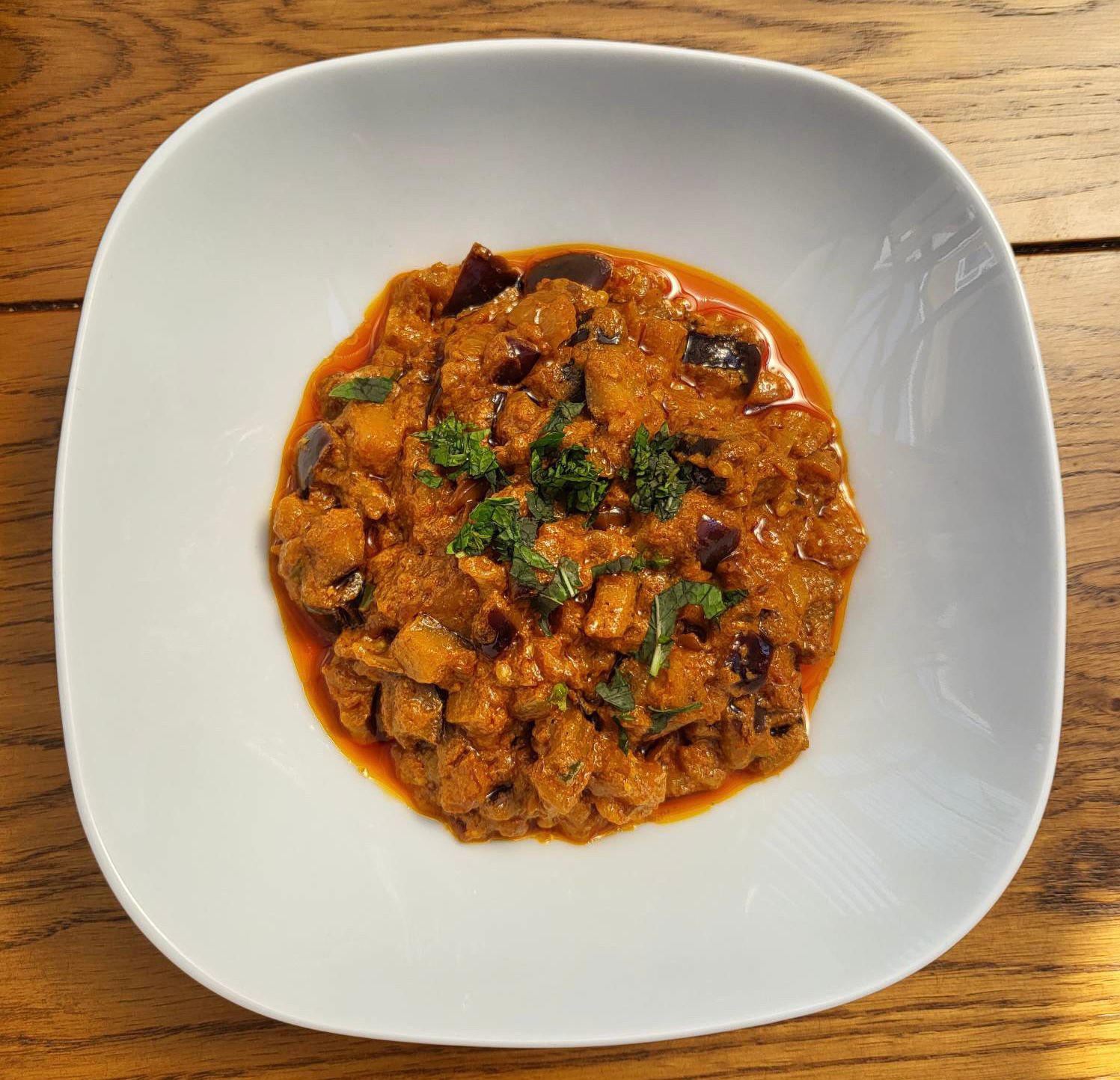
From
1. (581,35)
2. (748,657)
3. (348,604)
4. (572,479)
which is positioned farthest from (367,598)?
(581,35)

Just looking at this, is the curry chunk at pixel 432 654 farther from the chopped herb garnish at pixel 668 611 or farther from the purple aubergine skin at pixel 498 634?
the chopped herb garnish at pixel 668 611

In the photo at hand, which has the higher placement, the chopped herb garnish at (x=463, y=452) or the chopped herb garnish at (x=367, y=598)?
the chopped herb garnish at (x=463, y=452)

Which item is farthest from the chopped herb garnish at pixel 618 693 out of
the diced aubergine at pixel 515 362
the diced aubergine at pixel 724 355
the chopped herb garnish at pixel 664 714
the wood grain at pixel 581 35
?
the wood grain at pixel 581 35

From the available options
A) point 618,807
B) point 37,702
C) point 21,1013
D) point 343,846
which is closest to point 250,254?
point 37,702

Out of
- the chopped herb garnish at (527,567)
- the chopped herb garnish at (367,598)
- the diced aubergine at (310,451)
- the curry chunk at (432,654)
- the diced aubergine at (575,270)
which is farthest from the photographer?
the diced aubergine at (575,270)

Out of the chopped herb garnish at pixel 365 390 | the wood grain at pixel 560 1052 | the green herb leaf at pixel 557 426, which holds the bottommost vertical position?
the wood grain at pixel 560 1052

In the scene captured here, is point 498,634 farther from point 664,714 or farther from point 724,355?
point 724,355

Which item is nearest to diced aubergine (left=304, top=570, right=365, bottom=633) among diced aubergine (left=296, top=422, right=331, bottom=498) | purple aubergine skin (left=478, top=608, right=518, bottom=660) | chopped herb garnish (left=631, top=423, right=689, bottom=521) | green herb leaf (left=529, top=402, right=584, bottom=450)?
diced aubergine (left=296, top=422, right=331, bottom=498)
